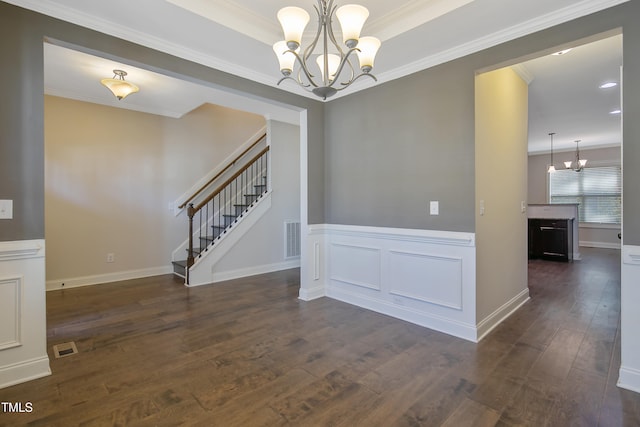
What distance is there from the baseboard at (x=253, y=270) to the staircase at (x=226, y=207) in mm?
516

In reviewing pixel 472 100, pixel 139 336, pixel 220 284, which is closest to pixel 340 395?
pixel 139 336

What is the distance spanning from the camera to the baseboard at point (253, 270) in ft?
15.9

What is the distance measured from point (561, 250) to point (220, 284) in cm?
671

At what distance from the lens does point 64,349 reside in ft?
8.38

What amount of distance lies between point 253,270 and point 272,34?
11.8 ft

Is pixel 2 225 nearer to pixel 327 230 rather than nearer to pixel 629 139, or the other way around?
pixel 327 230

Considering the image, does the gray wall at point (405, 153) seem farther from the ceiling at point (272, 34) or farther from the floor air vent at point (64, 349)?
the floor air vent at point (64, 349)

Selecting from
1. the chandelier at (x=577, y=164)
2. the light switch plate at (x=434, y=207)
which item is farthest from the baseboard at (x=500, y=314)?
the chandelier at (x=577, y=164)

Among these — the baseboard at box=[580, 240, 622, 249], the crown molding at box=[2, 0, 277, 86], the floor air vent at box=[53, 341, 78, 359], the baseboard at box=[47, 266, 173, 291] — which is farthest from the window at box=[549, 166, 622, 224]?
the floor air vent at box=[53, 341, 78, 359]

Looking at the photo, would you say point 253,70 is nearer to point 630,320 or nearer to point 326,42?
point 326,42

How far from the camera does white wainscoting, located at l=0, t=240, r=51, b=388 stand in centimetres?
203

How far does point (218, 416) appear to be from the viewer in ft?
5.79

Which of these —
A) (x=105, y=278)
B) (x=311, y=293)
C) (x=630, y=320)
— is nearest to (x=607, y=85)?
(x=630, y=320)

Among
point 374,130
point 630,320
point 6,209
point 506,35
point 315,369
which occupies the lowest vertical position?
point 315,369
